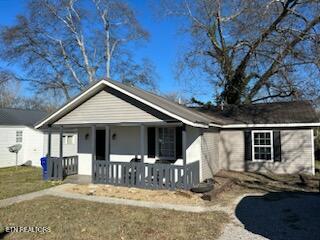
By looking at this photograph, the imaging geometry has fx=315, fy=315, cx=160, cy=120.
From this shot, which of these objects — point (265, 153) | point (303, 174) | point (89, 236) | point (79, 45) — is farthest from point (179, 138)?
point (79, 45)

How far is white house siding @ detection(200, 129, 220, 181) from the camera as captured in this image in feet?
43.3

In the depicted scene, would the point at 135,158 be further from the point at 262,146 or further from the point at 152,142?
the point at 262,146

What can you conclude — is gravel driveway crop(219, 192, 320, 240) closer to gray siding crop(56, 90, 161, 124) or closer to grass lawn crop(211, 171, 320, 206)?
grass lawn crop(211, 171, 320, 206)

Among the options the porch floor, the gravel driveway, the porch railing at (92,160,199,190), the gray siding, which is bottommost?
the gravel driveway

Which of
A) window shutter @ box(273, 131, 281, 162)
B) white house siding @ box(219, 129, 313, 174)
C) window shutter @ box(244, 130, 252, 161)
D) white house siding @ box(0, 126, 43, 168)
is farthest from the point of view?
white house siding @ box(0, 126, 43, 168)

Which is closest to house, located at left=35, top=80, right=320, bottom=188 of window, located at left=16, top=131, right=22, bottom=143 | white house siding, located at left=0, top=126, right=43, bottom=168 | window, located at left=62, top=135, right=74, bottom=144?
window, located at left=62, top=135, right=74, bottom=144

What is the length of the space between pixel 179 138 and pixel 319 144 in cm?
1378

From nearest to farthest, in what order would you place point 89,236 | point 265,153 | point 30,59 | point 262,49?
point 89,236
point 265,153
point 262,49
point 30,59

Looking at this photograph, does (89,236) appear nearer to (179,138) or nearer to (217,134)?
(179,138)

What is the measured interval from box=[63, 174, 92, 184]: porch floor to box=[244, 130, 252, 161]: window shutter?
25.8 ft

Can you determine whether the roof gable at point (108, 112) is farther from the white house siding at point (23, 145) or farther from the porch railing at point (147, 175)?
the white house siding at point (23, 145)

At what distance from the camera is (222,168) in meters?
16.8

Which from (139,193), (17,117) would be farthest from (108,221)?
(17,117)

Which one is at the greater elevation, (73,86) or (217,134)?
(73,86)
